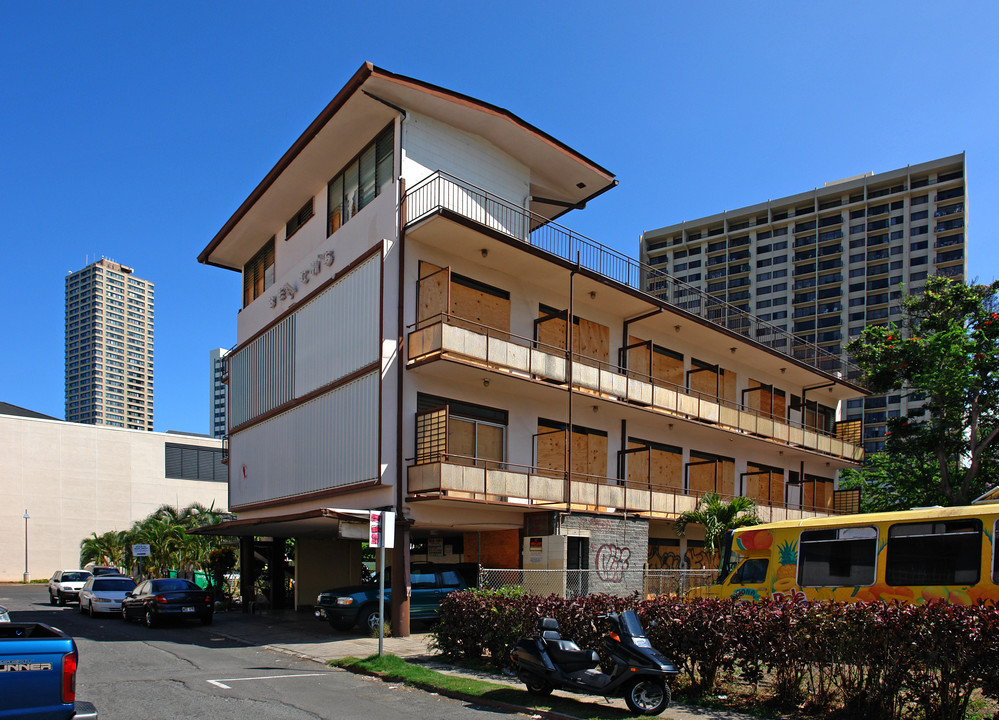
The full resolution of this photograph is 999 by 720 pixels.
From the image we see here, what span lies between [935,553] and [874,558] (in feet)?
3.41

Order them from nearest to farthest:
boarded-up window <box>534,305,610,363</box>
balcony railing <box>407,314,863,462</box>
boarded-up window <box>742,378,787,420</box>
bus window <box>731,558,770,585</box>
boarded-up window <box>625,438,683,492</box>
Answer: bus window <box>731,558,770,585</box>
balcony railing <box>407,314,863,462</box>
boarded-up window <box>534,305,610,363</box>
boarded-up window <box>625,438,683,492</box>
boarded-up window <box>742,378,787,420</box>

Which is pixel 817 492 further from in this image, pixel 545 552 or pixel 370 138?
pixel 370 138

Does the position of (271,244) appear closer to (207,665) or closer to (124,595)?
(124,595)

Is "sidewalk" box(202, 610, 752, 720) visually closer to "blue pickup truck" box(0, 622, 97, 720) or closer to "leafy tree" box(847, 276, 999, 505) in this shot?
"blue pickup truck" box(0, 622, 97, 720)

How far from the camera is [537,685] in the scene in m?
11.1

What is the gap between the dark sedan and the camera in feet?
73.2

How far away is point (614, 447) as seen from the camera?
86.5 feet

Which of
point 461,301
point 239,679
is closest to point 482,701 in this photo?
point 239,679

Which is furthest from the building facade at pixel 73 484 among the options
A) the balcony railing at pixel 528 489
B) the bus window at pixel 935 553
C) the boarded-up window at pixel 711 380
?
the bus window at pixel 935 553

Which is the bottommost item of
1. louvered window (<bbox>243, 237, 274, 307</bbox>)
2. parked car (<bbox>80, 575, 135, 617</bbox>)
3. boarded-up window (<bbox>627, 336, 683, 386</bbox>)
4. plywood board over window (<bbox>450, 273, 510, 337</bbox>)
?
parked car (<bbox>80, 575, 135, 617</bbox>)

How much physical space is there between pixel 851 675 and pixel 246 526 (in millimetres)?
19607

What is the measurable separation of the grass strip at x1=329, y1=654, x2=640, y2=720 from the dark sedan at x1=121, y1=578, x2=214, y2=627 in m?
9.40

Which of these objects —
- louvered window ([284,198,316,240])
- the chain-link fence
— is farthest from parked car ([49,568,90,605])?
the chain-link fence

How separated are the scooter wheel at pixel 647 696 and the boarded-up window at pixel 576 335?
14211 millimetres
